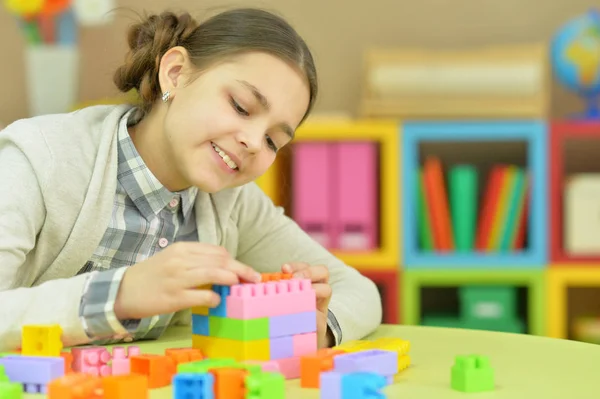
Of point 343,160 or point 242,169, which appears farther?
point 343,160

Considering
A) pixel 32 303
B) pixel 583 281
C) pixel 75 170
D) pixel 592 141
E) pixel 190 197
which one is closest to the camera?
pixel 32 303

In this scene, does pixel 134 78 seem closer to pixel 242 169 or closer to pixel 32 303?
pixel 242 169

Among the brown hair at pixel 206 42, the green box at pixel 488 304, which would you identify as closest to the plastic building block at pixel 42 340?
the brown hair at pixel 206 42

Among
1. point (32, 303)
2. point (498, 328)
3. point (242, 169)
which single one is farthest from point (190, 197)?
point (498, 328)

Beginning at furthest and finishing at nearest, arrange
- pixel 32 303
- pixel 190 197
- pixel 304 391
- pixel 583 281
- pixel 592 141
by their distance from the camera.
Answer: pixel 592 141 → pixel 583 281 → pixel 190 197 → pixel 32 303 → pixel 304 391

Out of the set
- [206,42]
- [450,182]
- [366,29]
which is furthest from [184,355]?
[366,29]

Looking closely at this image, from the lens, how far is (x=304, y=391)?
0.79 m

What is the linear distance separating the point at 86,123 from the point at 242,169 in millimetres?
236

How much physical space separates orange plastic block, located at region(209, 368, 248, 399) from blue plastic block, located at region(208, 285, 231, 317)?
0.15 metres

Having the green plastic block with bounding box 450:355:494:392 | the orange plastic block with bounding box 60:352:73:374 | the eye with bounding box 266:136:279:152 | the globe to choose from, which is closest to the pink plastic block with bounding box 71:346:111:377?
the orange plastic block with bounding box 60:352:73:374

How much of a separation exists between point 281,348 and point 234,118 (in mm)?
366

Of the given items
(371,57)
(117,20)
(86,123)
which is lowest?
(86,123)

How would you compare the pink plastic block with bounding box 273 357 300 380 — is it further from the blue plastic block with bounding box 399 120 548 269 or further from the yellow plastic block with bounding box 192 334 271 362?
the blue plastic block with bounding box 399 120 548 269

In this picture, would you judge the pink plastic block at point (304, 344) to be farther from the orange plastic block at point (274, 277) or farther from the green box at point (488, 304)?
the green box at point (488, 304)
